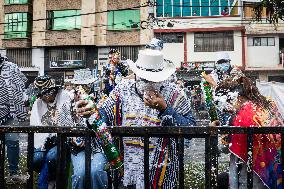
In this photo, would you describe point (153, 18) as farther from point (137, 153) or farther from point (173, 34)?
point (137, 153)

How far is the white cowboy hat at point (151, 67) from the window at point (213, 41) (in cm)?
2921

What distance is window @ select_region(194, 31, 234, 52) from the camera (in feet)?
105

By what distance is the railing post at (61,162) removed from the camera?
9.67 feet

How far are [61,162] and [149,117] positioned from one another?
0.72 m

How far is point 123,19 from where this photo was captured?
3219 cm

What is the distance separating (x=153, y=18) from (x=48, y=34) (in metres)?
8.36

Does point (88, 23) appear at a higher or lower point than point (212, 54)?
higher

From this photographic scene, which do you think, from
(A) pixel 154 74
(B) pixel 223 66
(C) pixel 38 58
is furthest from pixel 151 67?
(C) pixel 38 58

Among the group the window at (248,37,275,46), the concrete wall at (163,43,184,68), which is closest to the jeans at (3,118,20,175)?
the concrete wall at (163,43,184,68)

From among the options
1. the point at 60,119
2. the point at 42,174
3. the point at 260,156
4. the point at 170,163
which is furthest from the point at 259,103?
the point at 42,174

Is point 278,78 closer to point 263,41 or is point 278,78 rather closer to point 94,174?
point 263,41

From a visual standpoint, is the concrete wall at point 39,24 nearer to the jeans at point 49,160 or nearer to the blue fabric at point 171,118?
the jeans at point 49,160

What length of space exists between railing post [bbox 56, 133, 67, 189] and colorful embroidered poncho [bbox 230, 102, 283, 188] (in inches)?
62.5

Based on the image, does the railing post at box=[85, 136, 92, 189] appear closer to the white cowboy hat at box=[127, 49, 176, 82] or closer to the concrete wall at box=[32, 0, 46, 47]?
the white cowboy hat at box=[127, 49, 176, 82]
